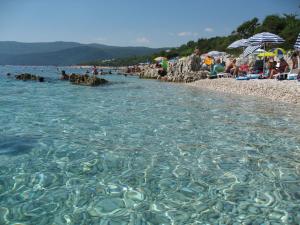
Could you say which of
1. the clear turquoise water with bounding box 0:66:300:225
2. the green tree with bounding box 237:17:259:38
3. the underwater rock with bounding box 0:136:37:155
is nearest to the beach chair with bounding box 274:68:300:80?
the clear turquoise water with bounding box 0:66:300:225

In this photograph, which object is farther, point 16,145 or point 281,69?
point 281,69

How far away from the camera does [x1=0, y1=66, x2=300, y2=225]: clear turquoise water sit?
14.7 ft

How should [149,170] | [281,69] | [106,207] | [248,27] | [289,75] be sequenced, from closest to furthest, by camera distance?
[106,207] < [149,170] < [289,75] < [281,69] < [248,27]

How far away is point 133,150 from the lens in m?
7.34

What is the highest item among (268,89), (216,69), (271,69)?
(271,69)

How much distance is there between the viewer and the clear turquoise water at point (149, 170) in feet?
14.7

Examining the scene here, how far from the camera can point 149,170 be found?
6.10 meters

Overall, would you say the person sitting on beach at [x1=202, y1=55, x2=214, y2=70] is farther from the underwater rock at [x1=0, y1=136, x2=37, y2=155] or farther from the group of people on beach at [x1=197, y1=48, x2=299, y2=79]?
the underwater rock at [x1=0, y1=136, x2=37, y2=155]

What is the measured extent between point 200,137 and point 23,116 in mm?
6671

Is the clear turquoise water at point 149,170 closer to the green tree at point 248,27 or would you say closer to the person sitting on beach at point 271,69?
the person sitting on beach at point 271,69

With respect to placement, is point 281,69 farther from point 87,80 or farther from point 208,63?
point 87,80

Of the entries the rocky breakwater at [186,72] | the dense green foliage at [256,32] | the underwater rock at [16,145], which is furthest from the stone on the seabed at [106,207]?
the dense green foliage at [256,32]

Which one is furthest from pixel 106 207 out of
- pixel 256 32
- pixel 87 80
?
pixel 256 32

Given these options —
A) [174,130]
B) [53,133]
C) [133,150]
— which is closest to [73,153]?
[133,150]
